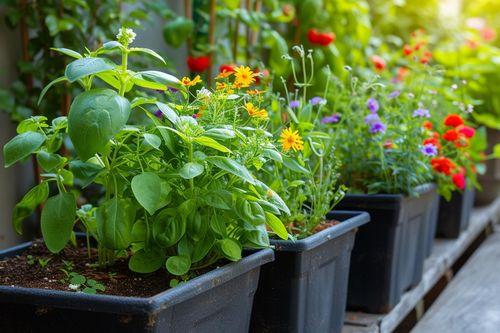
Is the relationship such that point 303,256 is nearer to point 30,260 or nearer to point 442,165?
point 30,260

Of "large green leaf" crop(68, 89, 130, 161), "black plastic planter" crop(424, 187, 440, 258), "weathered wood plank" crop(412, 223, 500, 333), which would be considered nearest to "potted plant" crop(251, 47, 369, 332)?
"large green leaf" crop(68, 89, 130, 161)

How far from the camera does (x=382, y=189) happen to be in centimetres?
217

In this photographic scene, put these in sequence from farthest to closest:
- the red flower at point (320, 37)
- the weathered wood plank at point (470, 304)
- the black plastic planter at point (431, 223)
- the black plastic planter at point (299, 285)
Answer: the red flower at point (320, 37) < the black plastic planter at point (431, 223) < the weathered wood plank at point (470, 304) < the black plastic planter at point (299, 285)

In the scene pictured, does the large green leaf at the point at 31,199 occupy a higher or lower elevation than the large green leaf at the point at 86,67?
lower

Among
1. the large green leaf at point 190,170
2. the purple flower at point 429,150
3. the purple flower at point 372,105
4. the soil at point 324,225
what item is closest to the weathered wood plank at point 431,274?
the soil at point 324,225

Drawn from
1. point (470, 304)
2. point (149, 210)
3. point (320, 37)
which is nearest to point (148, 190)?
point (149, 210)

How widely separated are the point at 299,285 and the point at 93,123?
592 millimetres

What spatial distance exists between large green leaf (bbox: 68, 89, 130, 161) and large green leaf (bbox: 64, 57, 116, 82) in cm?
5

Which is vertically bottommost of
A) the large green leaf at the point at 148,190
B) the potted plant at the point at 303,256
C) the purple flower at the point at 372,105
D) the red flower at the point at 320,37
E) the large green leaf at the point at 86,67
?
the potted plant at the point at 303,256

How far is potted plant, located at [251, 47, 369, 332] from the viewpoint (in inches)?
60.4

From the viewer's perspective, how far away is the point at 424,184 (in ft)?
7.49

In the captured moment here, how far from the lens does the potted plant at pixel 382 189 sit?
2078 mm

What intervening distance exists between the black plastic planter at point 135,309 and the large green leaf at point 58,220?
150 mm

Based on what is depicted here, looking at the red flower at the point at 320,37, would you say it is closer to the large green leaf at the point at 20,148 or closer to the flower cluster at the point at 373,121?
the flower cluster at the point at 373,121
